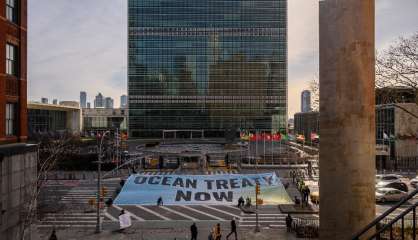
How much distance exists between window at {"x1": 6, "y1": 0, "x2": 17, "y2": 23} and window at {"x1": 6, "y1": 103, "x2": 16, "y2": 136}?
4728 millimetres

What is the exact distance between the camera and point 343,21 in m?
8.49

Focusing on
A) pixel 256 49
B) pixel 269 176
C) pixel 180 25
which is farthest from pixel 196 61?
pixel 269 176

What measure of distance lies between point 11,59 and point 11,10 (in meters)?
2.75

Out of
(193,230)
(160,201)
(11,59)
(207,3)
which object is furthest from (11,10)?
(207,3)

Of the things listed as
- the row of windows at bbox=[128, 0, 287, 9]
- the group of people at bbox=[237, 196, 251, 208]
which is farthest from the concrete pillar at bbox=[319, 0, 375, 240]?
the row of windows at bbox=[128, 0, 287, 9]

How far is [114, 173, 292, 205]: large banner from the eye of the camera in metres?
34.0

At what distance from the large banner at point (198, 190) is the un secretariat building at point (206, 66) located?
9229 cm

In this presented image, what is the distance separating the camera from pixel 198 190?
34.5 metres

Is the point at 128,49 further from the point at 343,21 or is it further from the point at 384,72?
the point at 343,21

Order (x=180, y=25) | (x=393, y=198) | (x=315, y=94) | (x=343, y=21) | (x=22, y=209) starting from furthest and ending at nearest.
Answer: (x=180, y=25) < (x=393, y=198) < (x=315, y=94) < (x=22, y=209) < (x=343, y=21)

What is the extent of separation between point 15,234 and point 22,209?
4.22ft

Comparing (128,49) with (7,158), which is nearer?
(7,158)

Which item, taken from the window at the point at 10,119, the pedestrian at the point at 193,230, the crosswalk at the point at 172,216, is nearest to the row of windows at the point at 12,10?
the window at the point at 10,119

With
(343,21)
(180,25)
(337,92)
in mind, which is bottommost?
(337,92)
